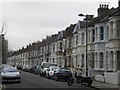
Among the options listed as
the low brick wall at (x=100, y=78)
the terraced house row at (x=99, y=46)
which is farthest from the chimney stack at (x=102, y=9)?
the low brick wall at (x=100, y=78)

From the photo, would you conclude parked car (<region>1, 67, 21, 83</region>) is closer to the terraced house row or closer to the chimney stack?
the terraced house row

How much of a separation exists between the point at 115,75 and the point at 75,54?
21.1m

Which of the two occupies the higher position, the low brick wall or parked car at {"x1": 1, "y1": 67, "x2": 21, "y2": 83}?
parked car at {"x1": 1, "y1": 67, "x2": 21, "y2": 83}

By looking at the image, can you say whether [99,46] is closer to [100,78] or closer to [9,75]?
[100,78]

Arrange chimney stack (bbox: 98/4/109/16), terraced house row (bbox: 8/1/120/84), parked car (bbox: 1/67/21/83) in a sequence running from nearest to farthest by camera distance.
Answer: parked car (bbox: 1/67/21/83) < terraced house row (bbox: 8/1/120/84) < chimney stack (bbox: 98/4/109/16)

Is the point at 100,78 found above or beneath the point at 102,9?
beneath

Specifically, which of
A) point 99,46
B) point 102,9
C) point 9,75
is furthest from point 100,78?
point 102,9

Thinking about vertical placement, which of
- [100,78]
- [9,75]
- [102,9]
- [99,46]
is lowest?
[100,78]

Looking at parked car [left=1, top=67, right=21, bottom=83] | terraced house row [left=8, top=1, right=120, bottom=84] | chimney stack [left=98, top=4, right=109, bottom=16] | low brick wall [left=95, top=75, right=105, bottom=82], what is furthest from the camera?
chimney stack [left=98, top=4, right=109, bottom=16]

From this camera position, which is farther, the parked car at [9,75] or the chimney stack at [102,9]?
the chimney stack at [102,9]

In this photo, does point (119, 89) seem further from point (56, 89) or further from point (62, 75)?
point (62, 75)

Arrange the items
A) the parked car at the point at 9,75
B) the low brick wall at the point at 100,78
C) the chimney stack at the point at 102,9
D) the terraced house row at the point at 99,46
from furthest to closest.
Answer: the chimney stack at the point at 102,9 → the terraced house row at the point at 99,46 → the low brick wall at the point at 100,78 → the parked car at the point at 9,75

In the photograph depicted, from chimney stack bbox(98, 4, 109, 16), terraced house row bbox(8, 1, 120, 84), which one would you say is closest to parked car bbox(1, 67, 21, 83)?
terraced house row bbox(8, 1, 120, 84)

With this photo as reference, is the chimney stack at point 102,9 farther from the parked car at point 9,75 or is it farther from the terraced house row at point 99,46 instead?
the parked car at point 9,75
